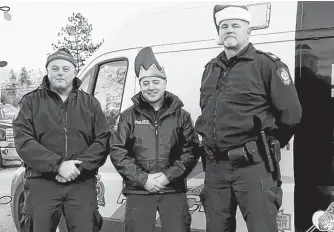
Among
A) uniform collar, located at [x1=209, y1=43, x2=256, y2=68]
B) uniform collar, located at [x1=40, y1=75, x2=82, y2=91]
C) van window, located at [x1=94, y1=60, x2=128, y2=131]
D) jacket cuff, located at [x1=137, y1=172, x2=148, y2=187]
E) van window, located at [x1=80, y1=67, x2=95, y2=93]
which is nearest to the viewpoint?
uniform collar, located at [x1=209, y1=43, x2=256, y2=68]

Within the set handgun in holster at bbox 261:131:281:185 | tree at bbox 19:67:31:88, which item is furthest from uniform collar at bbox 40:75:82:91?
tree at bbox 19:67:31:88

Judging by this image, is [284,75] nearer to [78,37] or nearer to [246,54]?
[246,54]

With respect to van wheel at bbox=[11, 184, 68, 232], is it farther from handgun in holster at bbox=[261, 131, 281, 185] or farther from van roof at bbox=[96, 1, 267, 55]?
handgun in holster at bbox=[261, 131, 281, 185]

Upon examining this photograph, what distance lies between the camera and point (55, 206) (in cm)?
350

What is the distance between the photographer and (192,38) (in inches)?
161

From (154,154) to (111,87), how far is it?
1374 millimetres

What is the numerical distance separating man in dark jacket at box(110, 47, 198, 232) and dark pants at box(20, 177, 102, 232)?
1.02ft

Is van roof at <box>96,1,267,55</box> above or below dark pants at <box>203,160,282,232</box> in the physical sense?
above

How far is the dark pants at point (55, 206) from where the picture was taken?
347cm

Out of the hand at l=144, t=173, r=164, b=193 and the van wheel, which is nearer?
the hand at l=144, t=173, r=164, b=193

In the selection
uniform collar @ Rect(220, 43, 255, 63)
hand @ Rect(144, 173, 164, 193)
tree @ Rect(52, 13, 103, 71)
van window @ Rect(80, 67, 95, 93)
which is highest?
tree @ Rect(52, 13, 103, 71)

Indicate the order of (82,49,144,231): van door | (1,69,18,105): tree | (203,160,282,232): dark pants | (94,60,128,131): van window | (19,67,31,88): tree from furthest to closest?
(19,67,31,88): tree, (1,69,18,105): tree, (94,60,128,131): van window, (82,49,144,231): van door, (203,160,282,232): dark pants

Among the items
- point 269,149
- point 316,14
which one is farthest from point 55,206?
point 316,14

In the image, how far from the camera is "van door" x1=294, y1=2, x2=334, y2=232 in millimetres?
3379
